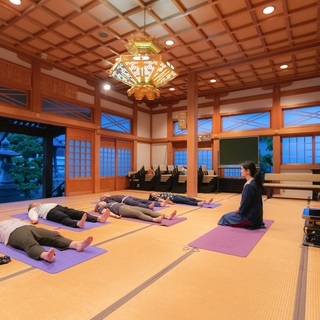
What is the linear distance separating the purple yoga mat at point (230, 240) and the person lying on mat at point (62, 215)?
1.55m

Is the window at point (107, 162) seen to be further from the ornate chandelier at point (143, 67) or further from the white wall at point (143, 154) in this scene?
the ornate chandelier at point (143, 67)

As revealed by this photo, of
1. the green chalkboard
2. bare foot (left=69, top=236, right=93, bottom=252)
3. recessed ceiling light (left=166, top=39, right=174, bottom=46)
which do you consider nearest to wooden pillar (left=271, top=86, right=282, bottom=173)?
the green chalkboard

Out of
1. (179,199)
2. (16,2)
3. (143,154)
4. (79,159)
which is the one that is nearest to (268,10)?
(179,199)

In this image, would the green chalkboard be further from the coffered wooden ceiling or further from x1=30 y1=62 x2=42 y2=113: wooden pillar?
x1=30 y1=62 x2=42 y2=113: wooden pillar

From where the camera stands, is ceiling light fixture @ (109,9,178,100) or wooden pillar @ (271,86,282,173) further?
wooden pillar @ (271,86,282,173)

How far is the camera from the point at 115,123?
8.97 metres

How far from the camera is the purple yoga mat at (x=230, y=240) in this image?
2576 mm

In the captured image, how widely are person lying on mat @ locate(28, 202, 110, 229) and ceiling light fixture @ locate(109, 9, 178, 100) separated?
2.58m

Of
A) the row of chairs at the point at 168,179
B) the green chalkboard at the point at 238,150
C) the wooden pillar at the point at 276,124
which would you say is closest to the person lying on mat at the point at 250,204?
the row of chairs at the point at 168,179

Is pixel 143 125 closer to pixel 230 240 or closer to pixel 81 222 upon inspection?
pixel 81 222

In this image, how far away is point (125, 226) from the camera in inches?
139

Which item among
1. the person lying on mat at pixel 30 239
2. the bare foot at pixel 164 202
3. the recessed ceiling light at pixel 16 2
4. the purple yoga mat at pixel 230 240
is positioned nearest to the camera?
the person lying on mat at pixel 30 239

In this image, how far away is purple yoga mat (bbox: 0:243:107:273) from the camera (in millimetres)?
2096

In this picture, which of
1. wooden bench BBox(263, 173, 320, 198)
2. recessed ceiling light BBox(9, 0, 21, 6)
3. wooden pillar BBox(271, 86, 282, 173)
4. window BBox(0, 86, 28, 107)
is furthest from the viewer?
wooden pillar BBox(271, 86, 282, 173)
